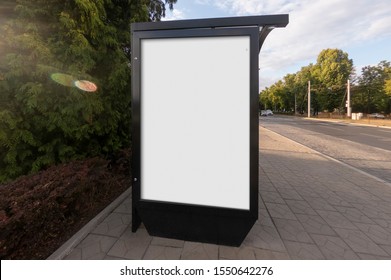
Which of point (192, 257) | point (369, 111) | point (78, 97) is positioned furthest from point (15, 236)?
point (369, 111)

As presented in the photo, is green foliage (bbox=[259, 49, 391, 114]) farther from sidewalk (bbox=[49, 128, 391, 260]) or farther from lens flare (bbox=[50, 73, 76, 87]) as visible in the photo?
lens flare (bbox=[50, 73, 76, 87])

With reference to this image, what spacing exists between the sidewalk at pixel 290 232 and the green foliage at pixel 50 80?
1.87m

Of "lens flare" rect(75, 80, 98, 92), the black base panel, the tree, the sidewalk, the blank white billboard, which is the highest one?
the tree

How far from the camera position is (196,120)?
8.16 ft

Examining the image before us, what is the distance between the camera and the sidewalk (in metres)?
2.55

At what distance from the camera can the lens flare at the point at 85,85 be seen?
4121 mm

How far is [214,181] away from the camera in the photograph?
248 centimetres

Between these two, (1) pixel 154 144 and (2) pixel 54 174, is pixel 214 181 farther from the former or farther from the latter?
(2) pixel 54 174

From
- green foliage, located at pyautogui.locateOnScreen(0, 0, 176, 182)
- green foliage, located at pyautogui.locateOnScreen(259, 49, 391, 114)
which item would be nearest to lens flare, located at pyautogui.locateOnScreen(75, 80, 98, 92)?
green foliage, located at pyautogui.locateOnScreen(0, 0, 176, 182)

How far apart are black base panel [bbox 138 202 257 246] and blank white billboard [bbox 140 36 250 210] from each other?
14cm

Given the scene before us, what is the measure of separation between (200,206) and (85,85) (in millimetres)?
3388

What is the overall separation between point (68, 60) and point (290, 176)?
5833mm

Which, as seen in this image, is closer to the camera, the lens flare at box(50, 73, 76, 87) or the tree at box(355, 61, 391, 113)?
the lens flare at box(50, 73, 76, 87)

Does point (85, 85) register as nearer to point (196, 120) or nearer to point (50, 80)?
point (50, 80)
